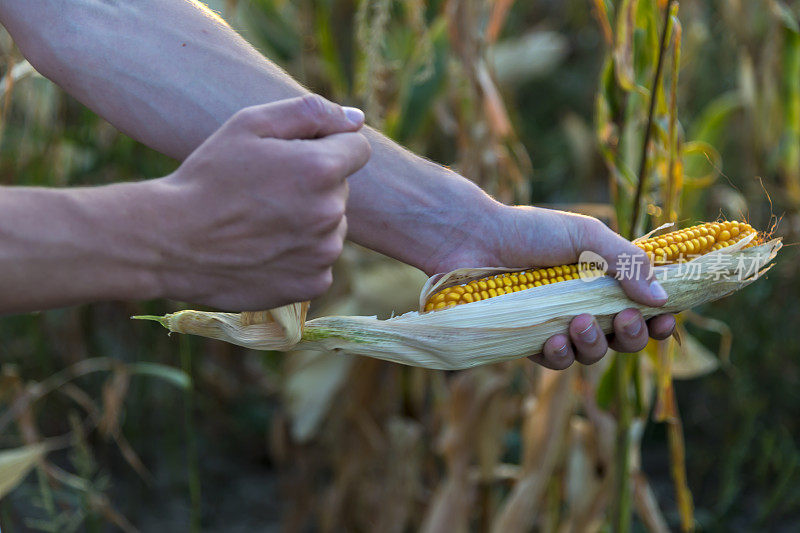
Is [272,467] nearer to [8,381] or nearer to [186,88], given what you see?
[8,381]

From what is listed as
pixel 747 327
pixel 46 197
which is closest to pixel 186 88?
pixel 46 197

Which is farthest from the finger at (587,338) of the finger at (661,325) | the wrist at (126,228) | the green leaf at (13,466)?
the green leaf at (13,466)

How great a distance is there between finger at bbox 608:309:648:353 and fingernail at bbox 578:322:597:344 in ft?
0.14

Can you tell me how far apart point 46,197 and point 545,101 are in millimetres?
3295

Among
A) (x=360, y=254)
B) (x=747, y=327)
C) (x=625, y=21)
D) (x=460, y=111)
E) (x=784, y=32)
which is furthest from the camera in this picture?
(x=747, y=327)

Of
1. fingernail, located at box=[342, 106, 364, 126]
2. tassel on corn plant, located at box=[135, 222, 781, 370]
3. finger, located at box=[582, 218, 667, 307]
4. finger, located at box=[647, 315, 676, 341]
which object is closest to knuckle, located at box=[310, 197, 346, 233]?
fingernail, located at box=[342, 106, 364, 126]

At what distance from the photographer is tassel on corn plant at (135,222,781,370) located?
957 mm

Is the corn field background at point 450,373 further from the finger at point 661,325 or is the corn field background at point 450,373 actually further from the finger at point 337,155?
the finger at point 337,155

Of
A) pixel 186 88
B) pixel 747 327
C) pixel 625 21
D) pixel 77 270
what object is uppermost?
pixel 625 21

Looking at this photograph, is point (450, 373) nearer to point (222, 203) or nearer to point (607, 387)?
point (607, 387)

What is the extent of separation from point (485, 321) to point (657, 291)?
0.78 feet

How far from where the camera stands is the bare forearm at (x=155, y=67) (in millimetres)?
962

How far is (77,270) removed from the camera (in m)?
0.63

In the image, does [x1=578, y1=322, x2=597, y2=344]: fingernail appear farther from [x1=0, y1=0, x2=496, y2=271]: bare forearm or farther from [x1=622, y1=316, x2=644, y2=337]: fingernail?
[x1=0, y1=0, x2=496, y2=271]: bare forearm
